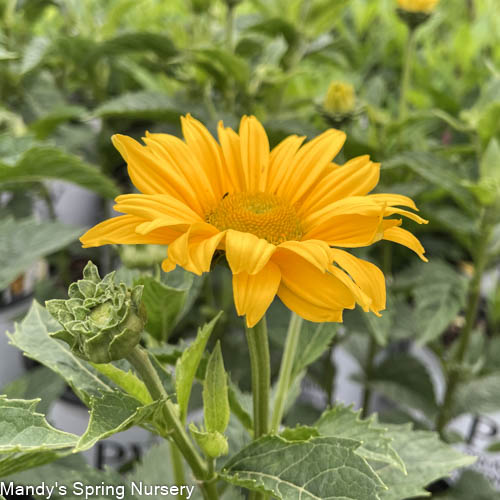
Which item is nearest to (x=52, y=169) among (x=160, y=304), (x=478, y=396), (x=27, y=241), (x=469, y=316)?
(x=27, y=241)

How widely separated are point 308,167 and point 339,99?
20 centimetres

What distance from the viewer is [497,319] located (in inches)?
34.4

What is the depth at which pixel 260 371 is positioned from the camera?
32cm

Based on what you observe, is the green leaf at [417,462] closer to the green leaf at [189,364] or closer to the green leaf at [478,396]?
the green leaf at [189,364]

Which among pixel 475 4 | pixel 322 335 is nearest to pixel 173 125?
pixel 322 335

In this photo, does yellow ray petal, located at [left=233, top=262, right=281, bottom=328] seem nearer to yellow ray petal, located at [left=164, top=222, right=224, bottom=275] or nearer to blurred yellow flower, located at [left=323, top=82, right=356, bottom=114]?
yellow ray petal, located at [left=164, top=222, right=224, bottom=275]

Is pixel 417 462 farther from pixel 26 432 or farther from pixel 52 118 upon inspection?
pixel 52 118

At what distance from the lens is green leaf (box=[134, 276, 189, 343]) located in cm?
37

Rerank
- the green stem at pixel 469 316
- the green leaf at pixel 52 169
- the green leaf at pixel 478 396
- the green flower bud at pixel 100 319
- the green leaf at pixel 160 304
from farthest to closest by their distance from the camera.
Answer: the green leaf at pixel 478 396, the green stem at pixel 469 316, the green leaf at pixel 52 169, the green leaf at pixel 160 304, the green flower bud at pixel 100 319

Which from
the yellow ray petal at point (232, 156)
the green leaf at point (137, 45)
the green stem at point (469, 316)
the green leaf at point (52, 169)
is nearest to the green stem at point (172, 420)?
the yellow ray petal at point (232, 156)

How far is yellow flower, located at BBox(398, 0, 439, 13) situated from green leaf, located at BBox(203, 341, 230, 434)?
19.8 inches

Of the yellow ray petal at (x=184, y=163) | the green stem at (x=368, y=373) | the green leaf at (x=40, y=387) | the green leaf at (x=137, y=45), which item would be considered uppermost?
the green leaf at (x=137, y=45)

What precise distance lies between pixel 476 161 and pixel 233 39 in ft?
1.11

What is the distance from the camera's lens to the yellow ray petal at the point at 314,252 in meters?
0.25
